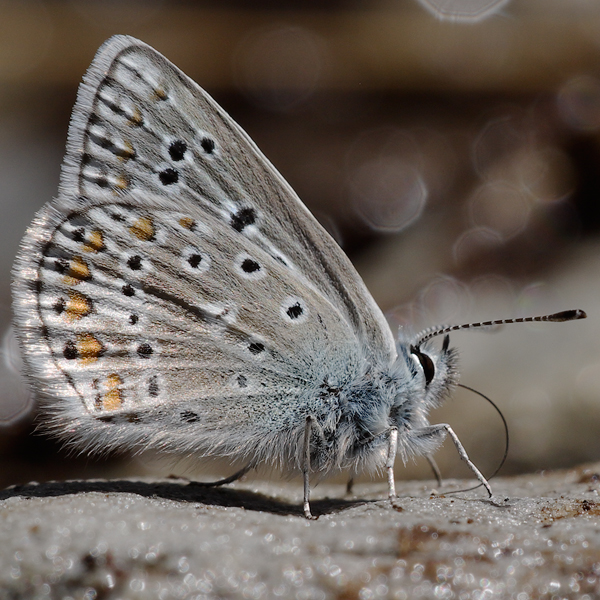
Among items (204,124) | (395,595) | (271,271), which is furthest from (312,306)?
(395,595)

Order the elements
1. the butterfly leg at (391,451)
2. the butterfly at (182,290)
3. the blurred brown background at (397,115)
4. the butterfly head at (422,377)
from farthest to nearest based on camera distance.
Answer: the blurred brown background at (397,115) → the butterfly head at (422,377) → the butterfly at (182,290) → the butterfly leg at (391,451)

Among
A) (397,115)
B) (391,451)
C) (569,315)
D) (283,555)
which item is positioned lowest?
(283,555)

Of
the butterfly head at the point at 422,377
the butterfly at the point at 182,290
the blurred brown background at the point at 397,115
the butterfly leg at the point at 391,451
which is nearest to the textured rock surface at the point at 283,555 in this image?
the butterfly leg at the point at 391,451

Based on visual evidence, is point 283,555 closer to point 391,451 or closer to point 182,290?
point 391,451

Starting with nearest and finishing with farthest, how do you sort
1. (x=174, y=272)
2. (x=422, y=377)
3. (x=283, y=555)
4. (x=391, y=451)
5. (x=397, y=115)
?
1. (x=283, y=555)
2. (x=391, y=451)
3. (x=174, y=272)
4. (x=422, y=377)
5. (x=397, y=115)

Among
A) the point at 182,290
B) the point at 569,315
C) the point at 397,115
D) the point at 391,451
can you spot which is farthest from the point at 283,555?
the point at 397,115

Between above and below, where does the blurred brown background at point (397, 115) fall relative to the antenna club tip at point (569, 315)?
above

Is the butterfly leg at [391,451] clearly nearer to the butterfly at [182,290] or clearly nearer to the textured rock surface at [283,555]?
the butterfly at [182,290]

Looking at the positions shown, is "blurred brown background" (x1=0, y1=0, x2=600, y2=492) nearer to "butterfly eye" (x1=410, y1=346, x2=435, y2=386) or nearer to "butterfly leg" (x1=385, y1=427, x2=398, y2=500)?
"butterfly eye" (x1=410, y1=346, x2=435, y2=386)
